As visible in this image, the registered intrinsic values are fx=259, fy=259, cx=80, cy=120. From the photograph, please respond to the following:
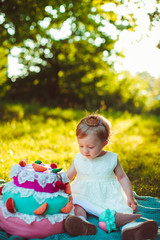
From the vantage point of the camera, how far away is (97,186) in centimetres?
255

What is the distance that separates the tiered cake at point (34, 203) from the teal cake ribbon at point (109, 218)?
305 mm

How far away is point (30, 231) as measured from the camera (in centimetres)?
204

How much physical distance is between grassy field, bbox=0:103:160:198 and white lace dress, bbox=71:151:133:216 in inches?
11.7

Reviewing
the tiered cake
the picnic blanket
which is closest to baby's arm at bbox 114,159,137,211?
the picnic blanket

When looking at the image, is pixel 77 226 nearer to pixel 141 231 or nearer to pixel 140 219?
pixel 141 231

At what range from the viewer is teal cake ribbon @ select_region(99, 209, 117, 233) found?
2.21m

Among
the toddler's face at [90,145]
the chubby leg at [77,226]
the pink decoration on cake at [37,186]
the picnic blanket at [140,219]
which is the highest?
the toddler's face at [90,145]

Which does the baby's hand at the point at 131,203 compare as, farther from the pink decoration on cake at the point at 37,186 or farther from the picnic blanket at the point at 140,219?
the pink decoration on cake at the point at 37,186

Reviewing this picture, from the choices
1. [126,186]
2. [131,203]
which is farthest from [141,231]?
[126,186]

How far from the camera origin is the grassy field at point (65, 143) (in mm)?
3723

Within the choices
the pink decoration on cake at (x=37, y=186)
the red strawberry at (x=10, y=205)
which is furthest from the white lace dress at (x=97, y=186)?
the red strawberry at (x=10, y=205)

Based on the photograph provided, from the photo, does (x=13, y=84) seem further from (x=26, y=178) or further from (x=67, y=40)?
(x=26, y=178)

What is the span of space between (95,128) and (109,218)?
816 millimetres

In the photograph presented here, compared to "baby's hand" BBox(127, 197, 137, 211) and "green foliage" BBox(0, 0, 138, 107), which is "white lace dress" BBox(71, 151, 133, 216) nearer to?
"baby's hand" BBox(127, 197, 137, 211)
